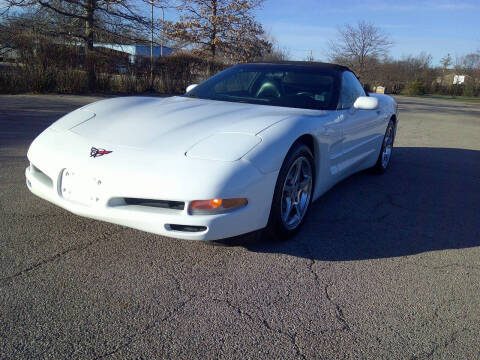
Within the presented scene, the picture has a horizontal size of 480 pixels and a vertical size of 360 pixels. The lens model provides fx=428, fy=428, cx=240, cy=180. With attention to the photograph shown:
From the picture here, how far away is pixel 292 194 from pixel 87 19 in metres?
17.6

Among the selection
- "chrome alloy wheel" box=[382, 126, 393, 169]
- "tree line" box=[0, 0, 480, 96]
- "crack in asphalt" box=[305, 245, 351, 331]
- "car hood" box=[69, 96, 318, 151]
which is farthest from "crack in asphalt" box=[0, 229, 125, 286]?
"tree line" box=[0, 0, 480, 96]

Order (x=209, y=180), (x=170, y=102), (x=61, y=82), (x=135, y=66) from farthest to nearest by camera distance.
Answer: (x=135, y=66), (x=61, y=82), (x=170, y=102), (x=209, y=180)

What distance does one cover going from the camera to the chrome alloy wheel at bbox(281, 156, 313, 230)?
3109 mm

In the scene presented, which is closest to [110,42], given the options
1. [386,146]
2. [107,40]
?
[107,40]

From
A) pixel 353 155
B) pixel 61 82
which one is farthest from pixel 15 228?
pixel 61 82

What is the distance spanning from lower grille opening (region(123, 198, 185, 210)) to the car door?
6.45ft

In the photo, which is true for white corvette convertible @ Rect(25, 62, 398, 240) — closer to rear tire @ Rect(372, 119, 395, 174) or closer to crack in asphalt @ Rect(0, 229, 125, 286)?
crack in asphalt @ Rect(0, 229, 125, 286)

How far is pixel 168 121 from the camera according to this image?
124 inches

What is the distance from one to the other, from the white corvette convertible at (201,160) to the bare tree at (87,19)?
15.1m

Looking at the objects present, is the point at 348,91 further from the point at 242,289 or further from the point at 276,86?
the point at 242,289

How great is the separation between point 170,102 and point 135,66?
12.6m

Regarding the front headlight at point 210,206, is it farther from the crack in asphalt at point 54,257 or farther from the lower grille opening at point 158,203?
the crack in asphalt at point 54,257

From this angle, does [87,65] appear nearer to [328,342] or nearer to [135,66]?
[135,66]

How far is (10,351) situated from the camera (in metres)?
1.82
